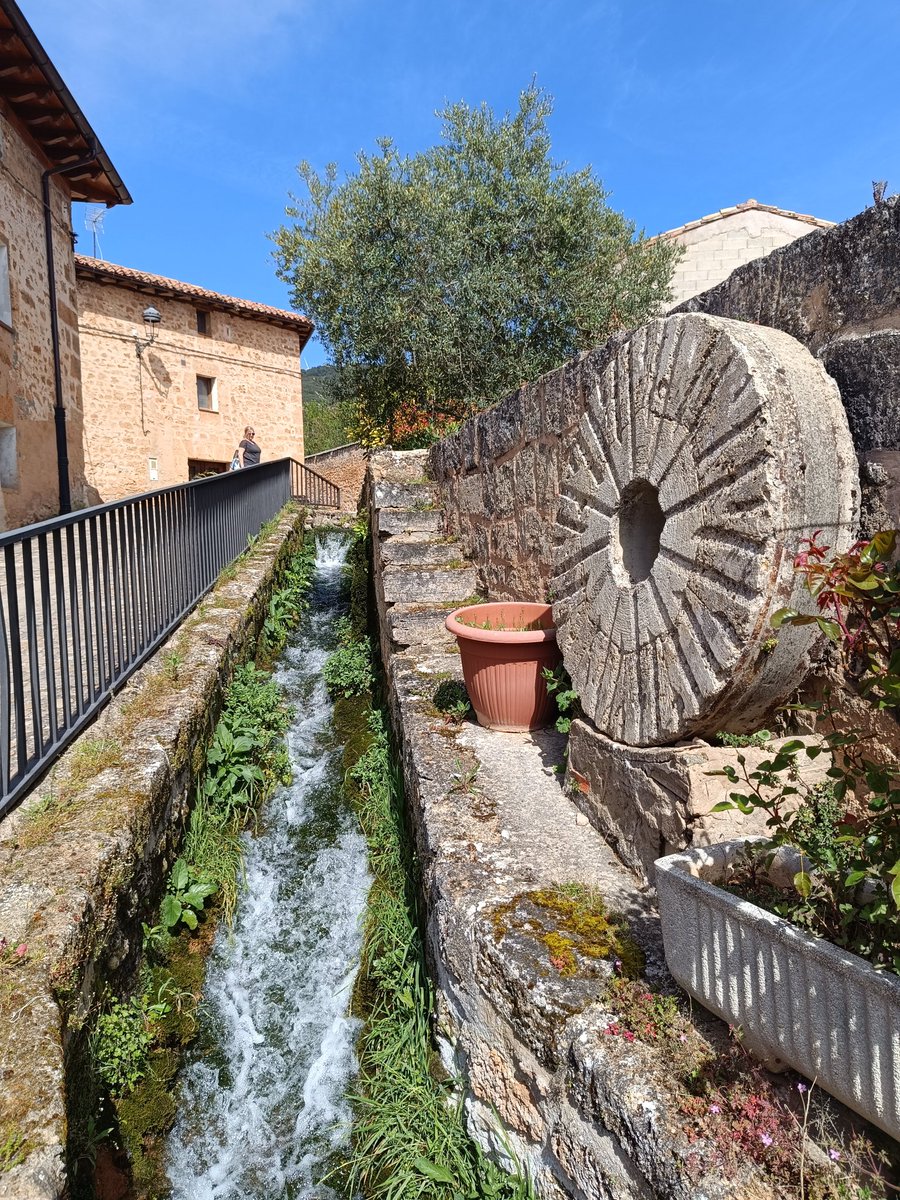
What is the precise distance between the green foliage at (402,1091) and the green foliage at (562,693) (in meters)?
1.03

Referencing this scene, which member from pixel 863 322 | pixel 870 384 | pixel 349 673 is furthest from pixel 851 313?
pixel 349 673

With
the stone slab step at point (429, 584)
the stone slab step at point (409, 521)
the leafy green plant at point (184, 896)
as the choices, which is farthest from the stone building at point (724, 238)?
the leafy green plant at point (184, 896)

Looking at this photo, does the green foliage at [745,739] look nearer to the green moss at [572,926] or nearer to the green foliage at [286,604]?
the green moss at [572,926]

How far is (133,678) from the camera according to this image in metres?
3.83

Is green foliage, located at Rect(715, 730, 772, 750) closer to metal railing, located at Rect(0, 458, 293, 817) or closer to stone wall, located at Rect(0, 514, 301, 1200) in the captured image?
stone wall, located at Rect(0, 514, 301, 1200)

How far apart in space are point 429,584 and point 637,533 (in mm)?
2722

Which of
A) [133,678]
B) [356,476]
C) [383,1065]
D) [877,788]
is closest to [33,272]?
[133,678]

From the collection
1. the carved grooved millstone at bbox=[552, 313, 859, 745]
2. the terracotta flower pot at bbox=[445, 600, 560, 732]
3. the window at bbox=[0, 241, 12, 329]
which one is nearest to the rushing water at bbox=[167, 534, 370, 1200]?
the terracotta flower pot at bbox=[445, 600, 560, 732]

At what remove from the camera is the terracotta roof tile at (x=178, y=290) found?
15.1 metres

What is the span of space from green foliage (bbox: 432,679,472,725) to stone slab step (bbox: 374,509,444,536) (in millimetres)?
2345

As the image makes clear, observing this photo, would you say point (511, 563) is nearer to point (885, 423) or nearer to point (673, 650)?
point (673, 650)

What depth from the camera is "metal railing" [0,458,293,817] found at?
8.42 ft

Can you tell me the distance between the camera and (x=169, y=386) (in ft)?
55.4

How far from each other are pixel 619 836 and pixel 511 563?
2353mm
